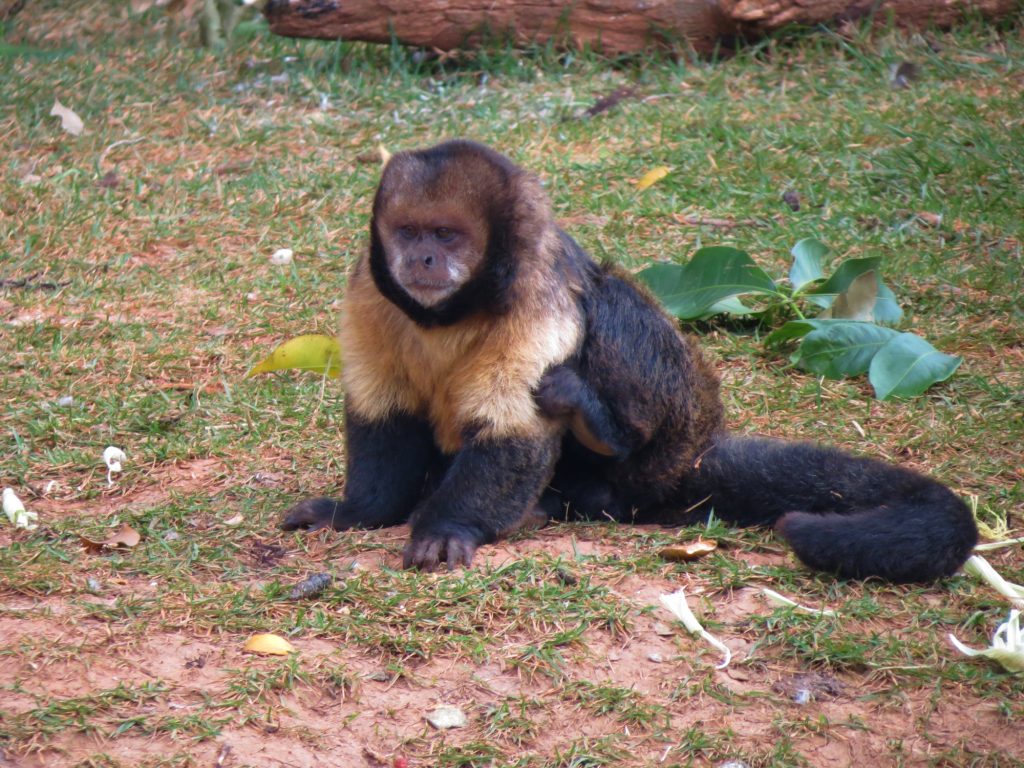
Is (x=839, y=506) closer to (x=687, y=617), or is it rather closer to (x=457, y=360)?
(x=687, y=617)

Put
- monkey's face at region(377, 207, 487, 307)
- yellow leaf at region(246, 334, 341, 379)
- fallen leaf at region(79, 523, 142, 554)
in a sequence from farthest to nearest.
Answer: yellow leaf at region(246, 334, 341, 379) < fallen leaf at region(79, 523, 142, 554) < monkey's face at region(377, 207, 487, 307)

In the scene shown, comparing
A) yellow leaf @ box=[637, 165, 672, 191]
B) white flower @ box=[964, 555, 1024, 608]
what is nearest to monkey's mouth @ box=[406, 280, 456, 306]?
white flower @ box=[964, 555, 1024, 608]

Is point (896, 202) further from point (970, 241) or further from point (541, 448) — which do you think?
point (541, 448)

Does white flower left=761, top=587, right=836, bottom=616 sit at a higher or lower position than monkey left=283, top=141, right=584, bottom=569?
lower

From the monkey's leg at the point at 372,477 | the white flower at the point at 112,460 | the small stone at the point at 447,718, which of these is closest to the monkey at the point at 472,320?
the monkey's leg at the point at 372,477

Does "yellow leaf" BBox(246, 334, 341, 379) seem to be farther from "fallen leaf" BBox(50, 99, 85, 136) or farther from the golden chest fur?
"fallen leaf" BBox(50, 99, 85, 136)

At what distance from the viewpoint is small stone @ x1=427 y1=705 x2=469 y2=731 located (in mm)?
3338

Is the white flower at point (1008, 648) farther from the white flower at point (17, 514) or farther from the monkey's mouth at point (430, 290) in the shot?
the white flower at point (17, 514)

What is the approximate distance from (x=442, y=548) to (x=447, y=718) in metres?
0.80

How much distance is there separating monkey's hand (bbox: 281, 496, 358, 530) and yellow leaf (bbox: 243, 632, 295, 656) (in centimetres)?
87

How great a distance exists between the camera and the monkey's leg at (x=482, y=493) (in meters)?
4.13

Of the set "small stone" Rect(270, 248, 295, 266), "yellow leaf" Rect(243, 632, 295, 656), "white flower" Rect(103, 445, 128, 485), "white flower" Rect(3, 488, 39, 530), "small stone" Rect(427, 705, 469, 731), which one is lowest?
"small stone" Rect(270, 248, 295, 266)

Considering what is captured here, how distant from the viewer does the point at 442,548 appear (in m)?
4.07

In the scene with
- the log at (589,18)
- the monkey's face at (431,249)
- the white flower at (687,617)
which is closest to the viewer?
the white flower at (687,617)
